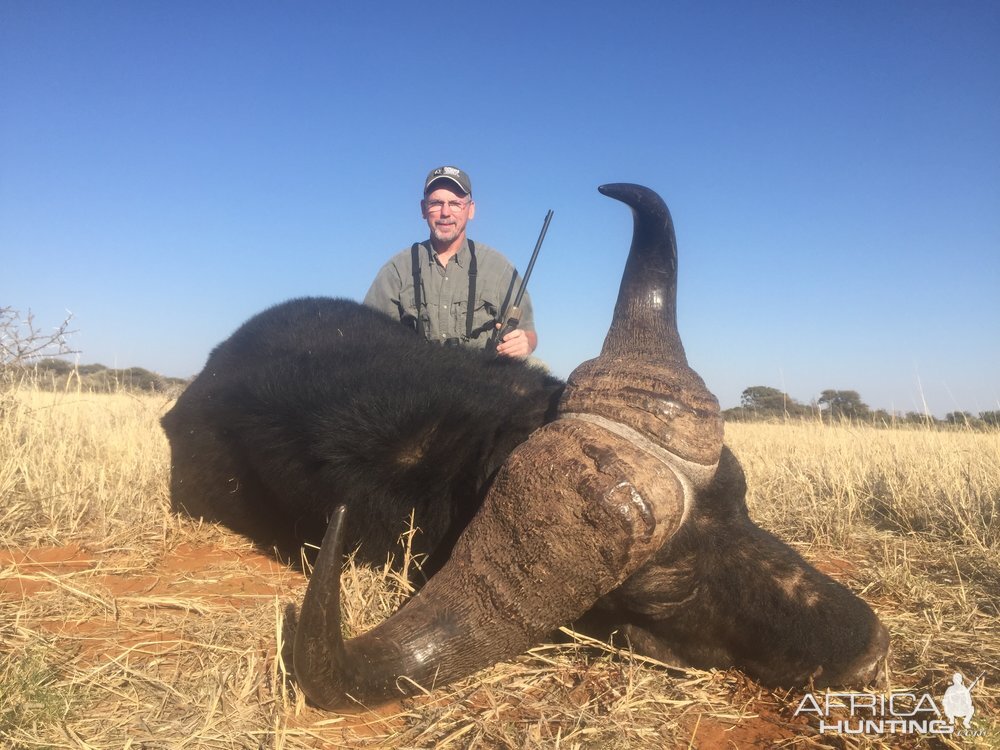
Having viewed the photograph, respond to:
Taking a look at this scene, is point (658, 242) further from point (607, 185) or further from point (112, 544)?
point (112, 544)

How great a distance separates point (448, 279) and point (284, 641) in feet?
14.4

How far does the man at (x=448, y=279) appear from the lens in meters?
6.32

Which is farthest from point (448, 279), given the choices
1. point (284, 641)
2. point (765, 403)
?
point (765, 403)

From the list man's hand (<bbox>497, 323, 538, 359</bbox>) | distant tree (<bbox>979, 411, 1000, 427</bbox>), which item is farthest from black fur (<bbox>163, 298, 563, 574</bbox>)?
distant tree (<bbox>979, 411, 1000, 427</bbox>)

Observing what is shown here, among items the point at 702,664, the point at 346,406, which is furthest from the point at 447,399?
the point at 702,664

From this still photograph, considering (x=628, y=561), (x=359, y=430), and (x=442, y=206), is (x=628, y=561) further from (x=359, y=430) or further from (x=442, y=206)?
(x=442, y=206)

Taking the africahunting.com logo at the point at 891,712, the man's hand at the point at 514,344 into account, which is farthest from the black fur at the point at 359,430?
the man's hand at the point at 514,344

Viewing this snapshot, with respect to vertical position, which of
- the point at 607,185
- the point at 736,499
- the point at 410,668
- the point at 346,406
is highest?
the point at 607,185

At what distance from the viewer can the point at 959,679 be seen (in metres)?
2.38

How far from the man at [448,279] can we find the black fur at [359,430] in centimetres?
265

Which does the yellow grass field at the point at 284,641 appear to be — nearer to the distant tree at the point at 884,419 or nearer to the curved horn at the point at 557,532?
the curved horn at the point at 557,532

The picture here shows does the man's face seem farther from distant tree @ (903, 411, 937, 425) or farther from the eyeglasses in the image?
distant tree @ (903, 411, 937, 425)

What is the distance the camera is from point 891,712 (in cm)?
227

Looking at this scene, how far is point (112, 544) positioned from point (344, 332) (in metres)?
1.88
